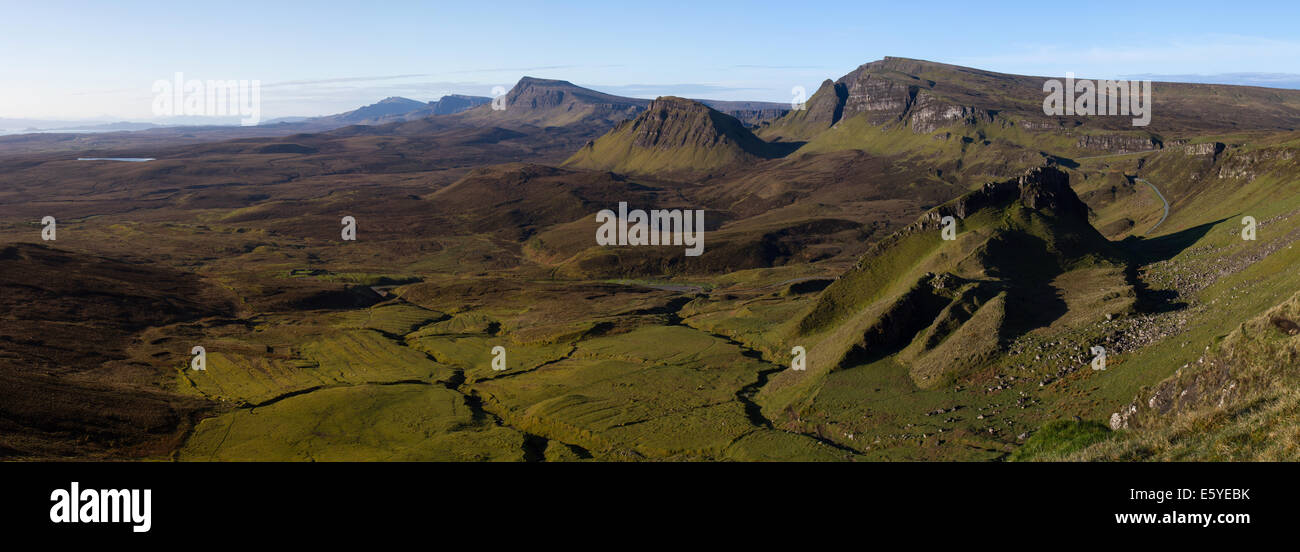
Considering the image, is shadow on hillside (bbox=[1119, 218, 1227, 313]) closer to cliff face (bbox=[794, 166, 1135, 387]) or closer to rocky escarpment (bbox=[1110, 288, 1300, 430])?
cliff face (bbox=[794, 166, 1135, 387])

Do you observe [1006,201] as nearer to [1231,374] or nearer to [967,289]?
[967,289]

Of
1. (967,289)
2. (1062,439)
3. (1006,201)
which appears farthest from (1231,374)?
(1006,201)

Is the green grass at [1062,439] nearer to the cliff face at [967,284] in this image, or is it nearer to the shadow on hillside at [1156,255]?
the cliff face at [967,284]

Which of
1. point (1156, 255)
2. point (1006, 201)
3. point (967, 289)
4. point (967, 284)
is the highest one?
point (1006, 201)

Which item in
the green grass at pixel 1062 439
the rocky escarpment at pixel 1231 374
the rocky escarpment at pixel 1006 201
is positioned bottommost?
the green grass at pixel 1062 439

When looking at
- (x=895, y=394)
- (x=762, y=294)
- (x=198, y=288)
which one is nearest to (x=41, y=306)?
(x=198, y=288)

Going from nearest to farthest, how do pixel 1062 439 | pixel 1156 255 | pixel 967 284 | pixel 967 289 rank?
pixel 1062 439, pixel 967 289, pixel 967 284, pixel 1156 255

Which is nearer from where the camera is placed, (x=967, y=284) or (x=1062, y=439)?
(x=1062, y=439)

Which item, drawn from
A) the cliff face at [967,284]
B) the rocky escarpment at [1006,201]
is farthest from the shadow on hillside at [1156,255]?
the rocky escarpment at [1006,201]

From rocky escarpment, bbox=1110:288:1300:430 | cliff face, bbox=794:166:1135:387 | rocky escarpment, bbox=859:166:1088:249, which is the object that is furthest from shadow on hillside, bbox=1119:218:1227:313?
rocky escarpment, bbox=1110:288:1300:430
